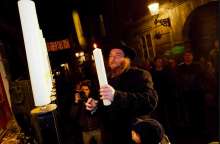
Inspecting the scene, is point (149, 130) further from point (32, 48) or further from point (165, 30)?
point (165, 30)

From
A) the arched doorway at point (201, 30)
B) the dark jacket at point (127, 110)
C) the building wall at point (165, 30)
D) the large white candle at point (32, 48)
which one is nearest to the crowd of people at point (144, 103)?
the dark jacket at point (127, 110)

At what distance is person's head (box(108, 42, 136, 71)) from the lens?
2586 millimetres

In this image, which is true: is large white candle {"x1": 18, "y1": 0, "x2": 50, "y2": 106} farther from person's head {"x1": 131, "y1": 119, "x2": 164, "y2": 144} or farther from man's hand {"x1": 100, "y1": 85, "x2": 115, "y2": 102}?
person's head {"x1": 131, "y1": 119, "x2": 164, "y2": 144}

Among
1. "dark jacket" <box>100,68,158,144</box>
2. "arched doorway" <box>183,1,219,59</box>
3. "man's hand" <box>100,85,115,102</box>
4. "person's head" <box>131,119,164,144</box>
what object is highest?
"arched doorway" <box>183,1,219,59</box>

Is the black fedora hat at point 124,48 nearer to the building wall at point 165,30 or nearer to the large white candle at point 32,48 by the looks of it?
the large white candle at point 32,48

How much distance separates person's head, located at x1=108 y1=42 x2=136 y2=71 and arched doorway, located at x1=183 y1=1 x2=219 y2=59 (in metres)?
7.52

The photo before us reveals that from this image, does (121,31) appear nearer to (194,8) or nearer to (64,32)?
(194,8)

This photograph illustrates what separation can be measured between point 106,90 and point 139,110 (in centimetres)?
136

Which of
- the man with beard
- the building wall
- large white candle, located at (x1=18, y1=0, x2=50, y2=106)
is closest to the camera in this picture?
large white candle, located at (x1=18, y1=0, x2=50, y2=106)

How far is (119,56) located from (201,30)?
841 centimetres

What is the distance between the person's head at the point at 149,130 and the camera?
2746mm

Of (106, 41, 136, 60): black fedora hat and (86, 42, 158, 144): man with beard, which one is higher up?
(106, 41, 136, 60): black fedora hat

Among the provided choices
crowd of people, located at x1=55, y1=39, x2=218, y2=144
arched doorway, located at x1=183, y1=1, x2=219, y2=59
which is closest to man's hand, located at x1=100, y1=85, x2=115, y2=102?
crowd of people, located at x1=55, y1=39, x2=218, y2=144

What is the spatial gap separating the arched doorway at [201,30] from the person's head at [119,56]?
752 centimetres
